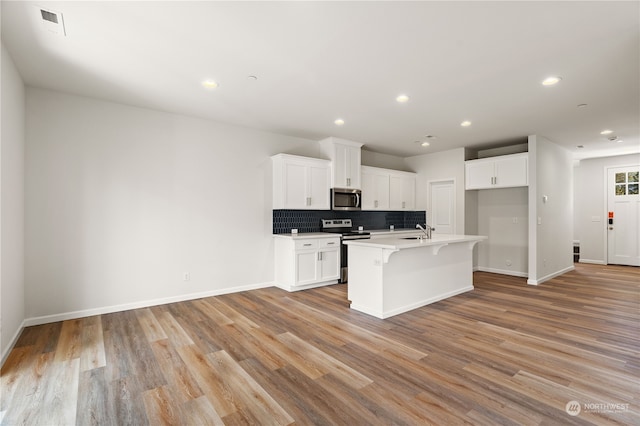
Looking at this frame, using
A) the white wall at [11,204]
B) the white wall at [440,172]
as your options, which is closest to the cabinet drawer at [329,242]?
the white wall at [440,172]

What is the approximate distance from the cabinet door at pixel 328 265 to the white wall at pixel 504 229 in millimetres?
3535

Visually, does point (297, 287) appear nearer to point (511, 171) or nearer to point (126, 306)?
point (126, 306)

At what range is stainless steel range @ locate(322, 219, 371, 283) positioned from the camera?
5.66m

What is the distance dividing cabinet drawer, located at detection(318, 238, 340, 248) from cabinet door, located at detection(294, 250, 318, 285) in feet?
0.61

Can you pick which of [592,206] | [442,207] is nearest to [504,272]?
[442,207]

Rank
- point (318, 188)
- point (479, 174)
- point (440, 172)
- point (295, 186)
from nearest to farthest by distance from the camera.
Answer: point (295, 186) < point (318, 188) < point (479, 174) < point (440, 172)

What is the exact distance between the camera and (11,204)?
2932 mm

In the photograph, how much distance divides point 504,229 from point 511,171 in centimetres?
135

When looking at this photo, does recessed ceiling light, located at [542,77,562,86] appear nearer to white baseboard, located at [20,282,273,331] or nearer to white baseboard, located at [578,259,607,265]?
white baseboard, located at [20,282,273,331]

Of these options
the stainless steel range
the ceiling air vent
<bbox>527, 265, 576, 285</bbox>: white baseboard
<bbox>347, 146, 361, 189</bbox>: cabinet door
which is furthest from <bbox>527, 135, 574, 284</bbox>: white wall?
the ceiling air vent

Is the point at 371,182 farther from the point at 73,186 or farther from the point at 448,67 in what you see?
the point at 73,186

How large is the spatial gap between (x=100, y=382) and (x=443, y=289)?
4162 mm

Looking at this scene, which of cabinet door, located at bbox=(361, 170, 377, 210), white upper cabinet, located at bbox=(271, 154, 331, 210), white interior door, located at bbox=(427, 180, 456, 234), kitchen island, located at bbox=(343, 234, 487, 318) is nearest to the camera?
kitchen island, located at bbox=(343, 234, 487, 318)

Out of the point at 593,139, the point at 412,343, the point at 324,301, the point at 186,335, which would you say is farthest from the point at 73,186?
the point at 593,139
